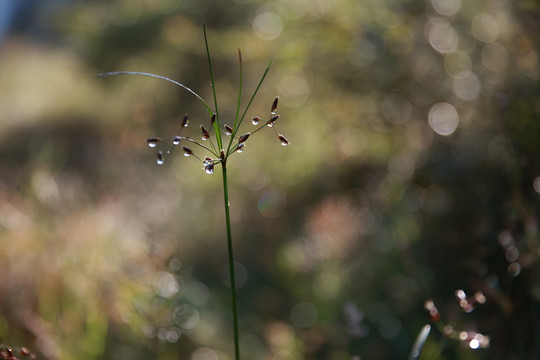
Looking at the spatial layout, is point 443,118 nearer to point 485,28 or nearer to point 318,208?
point 485,28

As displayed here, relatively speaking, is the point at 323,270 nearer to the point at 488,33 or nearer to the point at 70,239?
the point at 70,239

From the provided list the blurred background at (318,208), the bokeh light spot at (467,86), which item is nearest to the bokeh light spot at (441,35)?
the blurred background at (318,208)

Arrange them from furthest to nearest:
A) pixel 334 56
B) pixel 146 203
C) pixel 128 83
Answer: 1. pixel 128 83
2. pixel 334 56
3. pixel 146 203

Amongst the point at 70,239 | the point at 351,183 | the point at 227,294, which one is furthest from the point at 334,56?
the point at 70,239

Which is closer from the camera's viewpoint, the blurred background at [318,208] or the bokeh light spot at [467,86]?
the blurred background at [318,208]

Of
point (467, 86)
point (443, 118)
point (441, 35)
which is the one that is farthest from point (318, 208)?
point (441, 35)

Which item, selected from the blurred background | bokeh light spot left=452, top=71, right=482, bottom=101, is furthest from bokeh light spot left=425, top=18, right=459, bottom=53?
bokeh light spot left=452, top=71, right=482, bottom=101

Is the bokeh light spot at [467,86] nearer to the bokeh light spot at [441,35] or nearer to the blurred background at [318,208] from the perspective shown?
the blurred background at [318,208]
